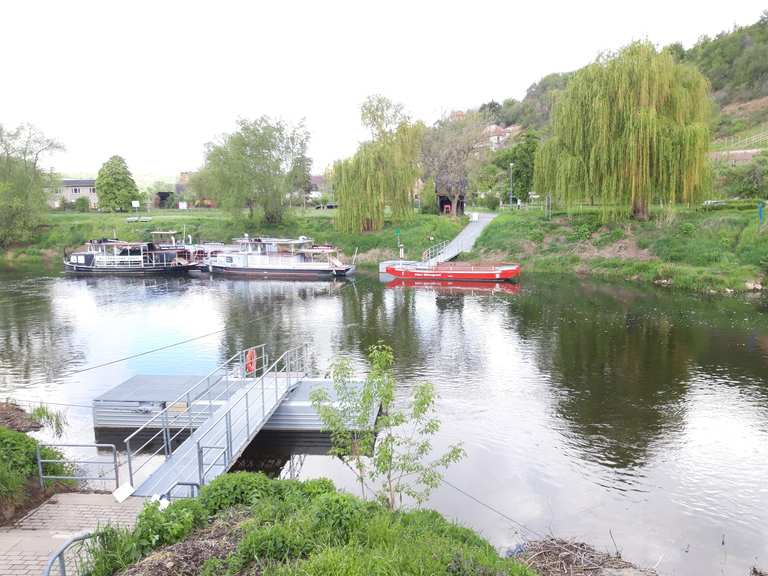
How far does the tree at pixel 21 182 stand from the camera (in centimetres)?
6556

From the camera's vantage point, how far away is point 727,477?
1406cm

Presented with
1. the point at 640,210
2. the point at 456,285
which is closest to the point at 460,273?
the point at 456,285

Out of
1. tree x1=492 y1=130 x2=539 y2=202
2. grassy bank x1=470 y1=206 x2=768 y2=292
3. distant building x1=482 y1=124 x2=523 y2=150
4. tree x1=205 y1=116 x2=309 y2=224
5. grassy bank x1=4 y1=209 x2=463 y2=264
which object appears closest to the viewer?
grassy bank x1=470 y1=206 x2=768 y2=292

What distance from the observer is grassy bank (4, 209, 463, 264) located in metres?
56.9

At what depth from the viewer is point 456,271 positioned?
4494 cm

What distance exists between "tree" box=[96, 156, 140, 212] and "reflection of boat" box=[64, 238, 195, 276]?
1404 inches

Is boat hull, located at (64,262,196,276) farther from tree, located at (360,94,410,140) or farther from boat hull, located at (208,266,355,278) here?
tree, located at (360,94,410,140)

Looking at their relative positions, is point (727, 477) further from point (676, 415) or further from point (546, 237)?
point (546, 237)

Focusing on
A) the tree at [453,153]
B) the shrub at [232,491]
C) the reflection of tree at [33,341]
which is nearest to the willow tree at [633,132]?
the tree at [453,153]

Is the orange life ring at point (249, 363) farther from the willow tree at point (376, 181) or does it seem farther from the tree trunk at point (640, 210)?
the willow tree at point (376, 181)

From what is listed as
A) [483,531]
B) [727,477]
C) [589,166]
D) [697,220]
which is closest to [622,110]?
[589,166]

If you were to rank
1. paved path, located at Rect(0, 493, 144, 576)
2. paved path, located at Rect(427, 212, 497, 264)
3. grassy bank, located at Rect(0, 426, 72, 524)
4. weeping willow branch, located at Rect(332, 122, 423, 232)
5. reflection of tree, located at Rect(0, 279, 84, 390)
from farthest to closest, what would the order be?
1. weeping willow branch, located at Rect(332, 122, 423, 232)
2. paved path, located at Rect(427, 212, 497, 264)
3. reflection of tree, located at Rect(0, 279, 84, 390)
4. grassy bank, located at Rect(0, 426, 72, 524)
5. paved path, located at Rect(0, 493, 144, 576)

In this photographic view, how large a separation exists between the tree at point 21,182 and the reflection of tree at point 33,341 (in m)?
28.8

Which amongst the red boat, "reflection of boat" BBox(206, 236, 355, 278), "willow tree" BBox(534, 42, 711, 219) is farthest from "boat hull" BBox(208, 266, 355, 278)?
"willow tree" BBox(534, 42, 711, 219)
